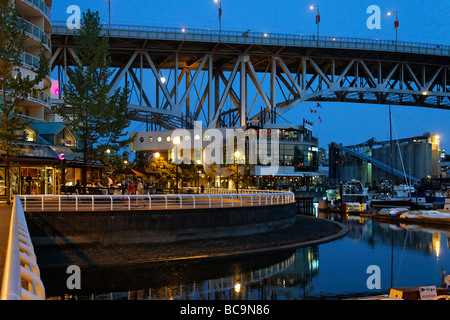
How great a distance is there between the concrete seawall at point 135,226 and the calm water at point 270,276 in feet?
10.1

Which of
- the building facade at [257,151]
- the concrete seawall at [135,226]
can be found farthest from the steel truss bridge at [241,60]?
the concrete seawall at [135,226]

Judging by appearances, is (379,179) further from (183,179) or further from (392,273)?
(392,273)

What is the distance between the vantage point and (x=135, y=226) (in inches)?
1058

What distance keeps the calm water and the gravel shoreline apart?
0.87m

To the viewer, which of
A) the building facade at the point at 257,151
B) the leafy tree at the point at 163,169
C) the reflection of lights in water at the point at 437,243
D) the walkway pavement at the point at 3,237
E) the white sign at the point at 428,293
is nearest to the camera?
the walkway pavement at the point at 3,237

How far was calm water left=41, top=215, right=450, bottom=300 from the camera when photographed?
19.4 metres

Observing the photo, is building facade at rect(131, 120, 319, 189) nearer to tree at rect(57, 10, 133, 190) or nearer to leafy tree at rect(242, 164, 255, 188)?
leafy tree at rect(242, 164, 255, 188)

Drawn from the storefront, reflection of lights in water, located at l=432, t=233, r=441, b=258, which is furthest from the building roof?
reflection of lights in water, located at l=432, t=233, r=441, b=258

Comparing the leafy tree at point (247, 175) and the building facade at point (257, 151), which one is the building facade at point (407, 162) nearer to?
the building facade at point (257, 151)

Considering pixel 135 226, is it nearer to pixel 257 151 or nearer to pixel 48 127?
pixel 48 127

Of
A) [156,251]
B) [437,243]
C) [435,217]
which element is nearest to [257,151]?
[435,217]

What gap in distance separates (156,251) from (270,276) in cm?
736

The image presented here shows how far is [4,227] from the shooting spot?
17.2 m

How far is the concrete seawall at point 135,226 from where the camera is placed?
25141 mm
